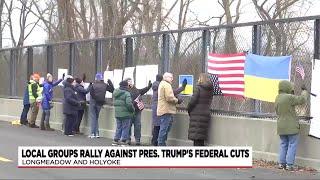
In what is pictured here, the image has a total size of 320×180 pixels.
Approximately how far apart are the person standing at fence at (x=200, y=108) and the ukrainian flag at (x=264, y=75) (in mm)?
798

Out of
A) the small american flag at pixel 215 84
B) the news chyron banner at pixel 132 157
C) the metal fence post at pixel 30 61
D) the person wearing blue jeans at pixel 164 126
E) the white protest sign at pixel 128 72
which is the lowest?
the news chyron banner at pixel 132 157

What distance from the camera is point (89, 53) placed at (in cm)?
1867

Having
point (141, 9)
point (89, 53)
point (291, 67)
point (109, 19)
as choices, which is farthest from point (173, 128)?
point (141, 9)

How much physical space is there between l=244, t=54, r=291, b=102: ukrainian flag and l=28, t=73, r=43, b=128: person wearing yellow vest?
28.5 ft

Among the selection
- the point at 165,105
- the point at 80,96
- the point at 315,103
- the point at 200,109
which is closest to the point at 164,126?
the point at 165,105

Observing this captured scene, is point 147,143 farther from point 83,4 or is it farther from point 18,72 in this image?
point 83,4

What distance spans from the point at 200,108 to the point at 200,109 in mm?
21

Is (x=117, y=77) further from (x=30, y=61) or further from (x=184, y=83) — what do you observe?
(x=30, y=61)

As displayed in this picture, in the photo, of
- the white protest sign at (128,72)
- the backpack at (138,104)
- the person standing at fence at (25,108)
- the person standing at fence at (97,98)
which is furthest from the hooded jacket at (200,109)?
the person standing at fence at (25,108)

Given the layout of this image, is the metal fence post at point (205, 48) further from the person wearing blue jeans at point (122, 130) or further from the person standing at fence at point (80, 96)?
the person standing at fence at point (80, 96)

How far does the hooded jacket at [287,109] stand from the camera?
35.8ft

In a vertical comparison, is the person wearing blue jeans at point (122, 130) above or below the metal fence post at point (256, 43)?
below

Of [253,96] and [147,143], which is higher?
[253,96]

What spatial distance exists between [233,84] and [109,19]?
1674cm
